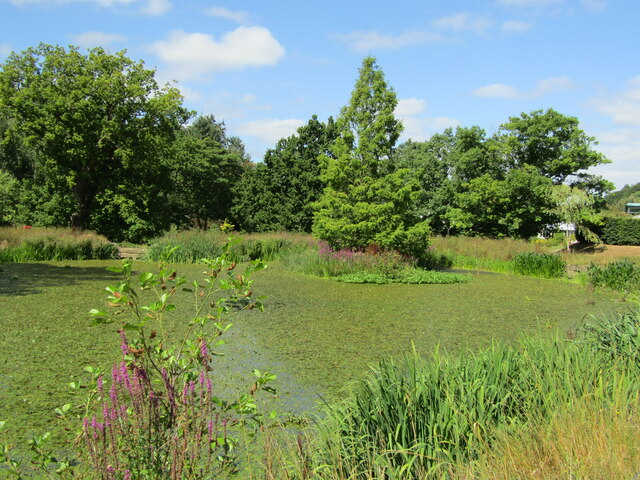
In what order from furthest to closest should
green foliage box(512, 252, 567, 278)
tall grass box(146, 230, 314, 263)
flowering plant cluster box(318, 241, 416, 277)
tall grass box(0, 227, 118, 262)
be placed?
tall grass box(146, 230, 314, 263)
tall grass box(0, 227, 118, 262)
green foliage box(512, 252, 567, 278)
flowering plant cluster box(318, 241, 416, 277)

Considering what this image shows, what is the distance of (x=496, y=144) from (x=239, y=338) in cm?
2044

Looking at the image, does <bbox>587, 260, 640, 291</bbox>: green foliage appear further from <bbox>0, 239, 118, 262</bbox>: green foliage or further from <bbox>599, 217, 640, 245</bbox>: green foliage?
<bbox>599, 217, 640, 245</bbox>: green foliage

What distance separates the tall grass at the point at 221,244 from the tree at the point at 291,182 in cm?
508

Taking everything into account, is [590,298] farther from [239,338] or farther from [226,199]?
[226,199]

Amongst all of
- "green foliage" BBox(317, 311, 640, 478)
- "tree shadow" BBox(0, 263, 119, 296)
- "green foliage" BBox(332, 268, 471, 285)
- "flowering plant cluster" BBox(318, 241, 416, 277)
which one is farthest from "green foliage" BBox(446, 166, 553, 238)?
"green foliage" BBox(317, 311, 640, 478)

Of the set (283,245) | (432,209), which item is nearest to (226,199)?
(432,209)

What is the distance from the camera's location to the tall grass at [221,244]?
14.3 metres

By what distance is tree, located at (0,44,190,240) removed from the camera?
18.5 meters

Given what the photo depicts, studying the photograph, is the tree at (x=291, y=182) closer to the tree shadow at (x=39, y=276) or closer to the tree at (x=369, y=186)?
the tree at (x=369, y=186)

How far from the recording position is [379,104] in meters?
13.5

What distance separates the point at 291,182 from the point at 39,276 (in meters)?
12.7

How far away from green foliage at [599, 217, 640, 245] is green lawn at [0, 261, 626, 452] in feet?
46.5

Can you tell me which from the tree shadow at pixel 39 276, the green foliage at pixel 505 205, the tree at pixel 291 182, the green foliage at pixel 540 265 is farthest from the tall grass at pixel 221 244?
the green foliage at pixel 505 205

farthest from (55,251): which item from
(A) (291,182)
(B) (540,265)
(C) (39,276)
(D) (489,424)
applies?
(D) (489,424)
